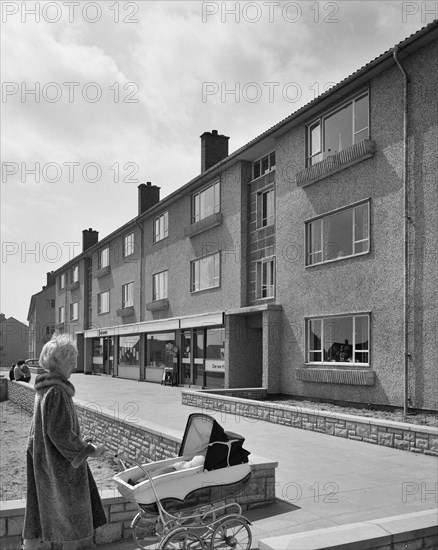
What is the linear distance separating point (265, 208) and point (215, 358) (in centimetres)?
648

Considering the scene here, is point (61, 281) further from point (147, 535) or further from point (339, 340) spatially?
point (147, 535)

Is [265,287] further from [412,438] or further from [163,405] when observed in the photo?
[412,438]

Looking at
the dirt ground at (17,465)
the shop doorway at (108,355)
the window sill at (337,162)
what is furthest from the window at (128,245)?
the window sill at (337,162)

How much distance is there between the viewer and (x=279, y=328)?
20.1 metres

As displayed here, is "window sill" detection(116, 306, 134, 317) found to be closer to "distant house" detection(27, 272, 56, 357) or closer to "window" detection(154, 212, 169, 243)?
"window" detection(154, 212, 169, 243)

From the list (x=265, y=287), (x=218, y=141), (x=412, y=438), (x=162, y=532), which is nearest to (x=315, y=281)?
(x=265, y=287)

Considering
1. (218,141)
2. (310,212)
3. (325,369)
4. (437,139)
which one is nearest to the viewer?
(437,139)

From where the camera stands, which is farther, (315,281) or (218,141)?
(218,141)

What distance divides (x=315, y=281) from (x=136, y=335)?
58.6ft

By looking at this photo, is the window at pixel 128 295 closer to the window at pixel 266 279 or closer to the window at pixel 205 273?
the window at pixel 205 273

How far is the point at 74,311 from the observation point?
4997 centimetres

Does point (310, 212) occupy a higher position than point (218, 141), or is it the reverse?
point (218, 141)

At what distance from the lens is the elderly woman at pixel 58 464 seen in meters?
4.56

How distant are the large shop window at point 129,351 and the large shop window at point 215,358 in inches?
373
